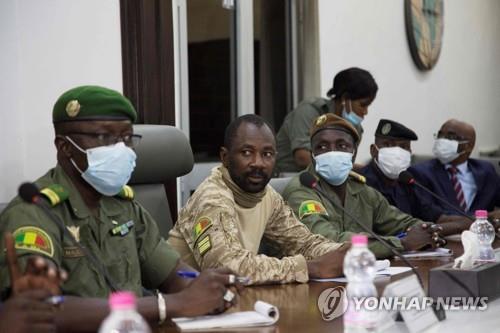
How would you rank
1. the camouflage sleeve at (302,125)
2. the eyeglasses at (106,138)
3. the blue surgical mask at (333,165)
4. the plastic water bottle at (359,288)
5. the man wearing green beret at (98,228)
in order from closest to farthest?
the plastic water bottle at (359,288) < the man wearing green beret at (98,228) < the eyeglasses at (106,138) < the blue surgical mask at (333,165) < the camouflage sleeve at (302,125)

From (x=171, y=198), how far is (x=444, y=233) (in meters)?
1.12

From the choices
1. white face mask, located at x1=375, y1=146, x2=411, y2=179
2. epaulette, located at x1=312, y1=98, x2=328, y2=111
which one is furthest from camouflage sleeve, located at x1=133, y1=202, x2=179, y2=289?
epaulette, located at x1=312, y1=98, x2=328, y2=111

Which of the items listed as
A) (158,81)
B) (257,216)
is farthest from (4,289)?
(158,81)

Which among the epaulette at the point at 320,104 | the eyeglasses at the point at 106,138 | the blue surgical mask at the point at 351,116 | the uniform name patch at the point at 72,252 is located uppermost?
the eyeglasses at the point at 106,138

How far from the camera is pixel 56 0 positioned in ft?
9.39

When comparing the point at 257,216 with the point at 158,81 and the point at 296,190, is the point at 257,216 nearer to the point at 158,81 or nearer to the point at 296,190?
the point at 296,190

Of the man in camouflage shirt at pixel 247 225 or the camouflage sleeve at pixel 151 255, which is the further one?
the man in camouflage shirt at pixel 247 225

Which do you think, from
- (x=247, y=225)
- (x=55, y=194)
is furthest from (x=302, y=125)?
(x=55, y=194)

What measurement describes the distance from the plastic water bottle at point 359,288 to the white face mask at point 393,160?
76.6 inches

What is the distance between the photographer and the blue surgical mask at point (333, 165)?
3053 millimetres

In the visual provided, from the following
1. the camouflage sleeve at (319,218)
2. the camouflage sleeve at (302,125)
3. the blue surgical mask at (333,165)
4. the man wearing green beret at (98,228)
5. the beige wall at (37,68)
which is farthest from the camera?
the camouflage sleeve at (302,125)

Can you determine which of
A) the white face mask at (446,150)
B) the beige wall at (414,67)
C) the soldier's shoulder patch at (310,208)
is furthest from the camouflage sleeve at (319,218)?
the beige wall at (414,67)

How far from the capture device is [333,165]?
3051 mm

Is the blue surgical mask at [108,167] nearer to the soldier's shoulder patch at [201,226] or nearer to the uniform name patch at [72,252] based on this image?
the uniform name patch at [72,252]
